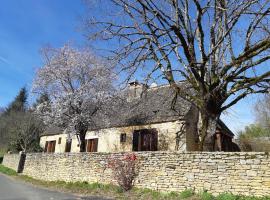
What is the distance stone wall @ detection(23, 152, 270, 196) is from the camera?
29.9 ft

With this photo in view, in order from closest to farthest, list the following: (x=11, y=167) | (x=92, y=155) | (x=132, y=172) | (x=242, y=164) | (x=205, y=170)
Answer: (x=242, y=164) → (x=205, y=170) → (x=132, y=172) → (x=92, y=155) → (x=11, y=167)

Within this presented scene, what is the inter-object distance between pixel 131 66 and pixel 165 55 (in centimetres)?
170

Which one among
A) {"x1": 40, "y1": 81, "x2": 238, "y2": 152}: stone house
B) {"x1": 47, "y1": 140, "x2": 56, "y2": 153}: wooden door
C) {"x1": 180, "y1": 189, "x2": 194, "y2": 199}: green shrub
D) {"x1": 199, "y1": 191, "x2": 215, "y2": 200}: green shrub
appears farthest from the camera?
{"x1": 47, "y1": 140, "x2": 56, "y2": 153}: wooden door

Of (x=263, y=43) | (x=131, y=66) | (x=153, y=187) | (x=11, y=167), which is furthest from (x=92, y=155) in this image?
(x=11, y=167)

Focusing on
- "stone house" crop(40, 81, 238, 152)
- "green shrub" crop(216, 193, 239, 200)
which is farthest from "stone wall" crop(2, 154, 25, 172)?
"green shrub" crop(216, 193, 239, 200)

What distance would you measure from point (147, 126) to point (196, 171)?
8824 mm

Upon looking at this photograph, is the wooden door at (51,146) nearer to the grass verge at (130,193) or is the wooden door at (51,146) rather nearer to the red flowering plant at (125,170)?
the grass verge at (130,193)

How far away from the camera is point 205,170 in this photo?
33.6ft

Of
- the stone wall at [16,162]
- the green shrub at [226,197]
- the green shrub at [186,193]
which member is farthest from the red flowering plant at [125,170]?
the stone wall at [16,162]

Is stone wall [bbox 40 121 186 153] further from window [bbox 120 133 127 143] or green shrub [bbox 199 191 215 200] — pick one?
green shrub [bbox 199 191 215 200]

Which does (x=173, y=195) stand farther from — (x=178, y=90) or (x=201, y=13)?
(x=201, y=13)

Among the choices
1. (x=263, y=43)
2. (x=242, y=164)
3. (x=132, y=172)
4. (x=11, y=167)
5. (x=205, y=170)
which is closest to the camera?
(x=242, y=164)

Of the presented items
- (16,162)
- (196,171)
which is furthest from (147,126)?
(16,162)

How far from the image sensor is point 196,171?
10445 millimetres
